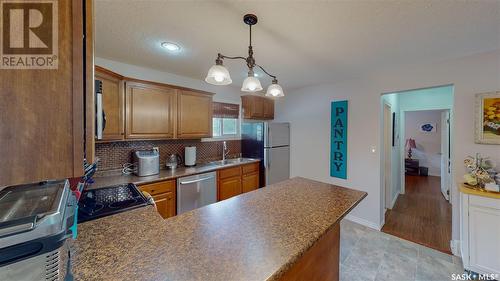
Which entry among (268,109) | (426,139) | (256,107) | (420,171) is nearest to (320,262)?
(256,107)

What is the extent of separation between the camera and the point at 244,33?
1724 millimetres

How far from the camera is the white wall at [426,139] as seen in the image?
6.21 metres

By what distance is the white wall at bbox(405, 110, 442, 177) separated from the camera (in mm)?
6207

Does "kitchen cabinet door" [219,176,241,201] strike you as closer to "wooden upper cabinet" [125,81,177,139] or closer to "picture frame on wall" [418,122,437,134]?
"wooden upper cabinet" [125,81,177,139]

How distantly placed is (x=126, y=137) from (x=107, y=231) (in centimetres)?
159

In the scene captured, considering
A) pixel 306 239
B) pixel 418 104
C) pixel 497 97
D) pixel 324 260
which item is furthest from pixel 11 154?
pixel 418 104

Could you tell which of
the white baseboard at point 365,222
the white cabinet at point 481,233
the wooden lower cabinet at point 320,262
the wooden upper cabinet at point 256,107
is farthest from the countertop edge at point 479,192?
the wooden upper cabinet at point 256,107

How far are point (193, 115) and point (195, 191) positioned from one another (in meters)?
1.18

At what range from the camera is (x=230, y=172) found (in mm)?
3172

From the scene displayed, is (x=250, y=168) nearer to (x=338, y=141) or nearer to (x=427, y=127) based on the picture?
(x=338, y=141)

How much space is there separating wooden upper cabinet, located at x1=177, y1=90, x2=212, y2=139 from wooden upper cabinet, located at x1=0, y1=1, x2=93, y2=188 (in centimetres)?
245

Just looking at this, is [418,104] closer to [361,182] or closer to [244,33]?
[361,182]

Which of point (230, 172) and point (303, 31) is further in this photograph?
point (230, 172)

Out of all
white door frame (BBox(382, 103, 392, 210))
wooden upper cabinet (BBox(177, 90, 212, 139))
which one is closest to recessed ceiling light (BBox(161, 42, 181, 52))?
wooden upper cabinet (BBox(177, 90, 212, 139))
